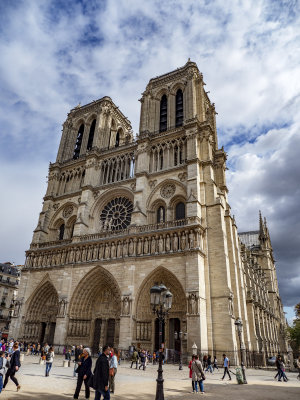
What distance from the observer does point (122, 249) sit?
23.9 m

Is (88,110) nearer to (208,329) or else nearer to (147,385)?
(208,329)

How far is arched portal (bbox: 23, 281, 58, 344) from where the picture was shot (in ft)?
84.7

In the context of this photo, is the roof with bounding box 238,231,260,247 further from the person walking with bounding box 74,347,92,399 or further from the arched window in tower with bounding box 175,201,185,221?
the person walking with bounding box 74,347,92,399

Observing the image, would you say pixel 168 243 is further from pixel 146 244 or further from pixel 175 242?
pixel 146 244

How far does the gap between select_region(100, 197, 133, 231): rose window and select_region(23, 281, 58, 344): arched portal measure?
25.0ft

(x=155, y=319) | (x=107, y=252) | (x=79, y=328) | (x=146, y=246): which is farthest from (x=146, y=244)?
(x=79, y=328)

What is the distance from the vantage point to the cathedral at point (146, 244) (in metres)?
20.6

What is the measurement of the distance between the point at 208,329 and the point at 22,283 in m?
18.1

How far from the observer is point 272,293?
45312 millimetres

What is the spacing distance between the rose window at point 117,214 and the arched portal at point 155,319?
714 centimetres

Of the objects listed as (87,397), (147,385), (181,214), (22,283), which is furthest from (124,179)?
(87,397)

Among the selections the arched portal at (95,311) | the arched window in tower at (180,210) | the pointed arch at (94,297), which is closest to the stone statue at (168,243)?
the arched window in tower at (180,210)

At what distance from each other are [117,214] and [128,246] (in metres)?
5.63

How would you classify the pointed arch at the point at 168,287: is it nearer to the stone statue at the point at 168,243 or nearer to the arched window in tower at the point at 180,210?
the stone statue at the point at 168,243
